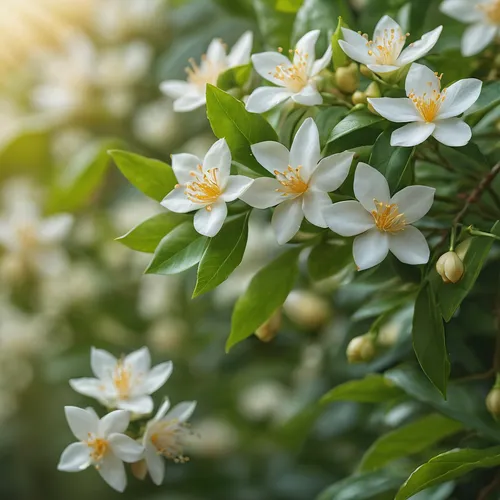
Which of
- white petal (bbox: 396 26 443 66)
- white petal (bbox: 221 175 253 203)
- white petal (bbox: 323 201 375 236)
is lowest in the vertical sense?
white petal (bbox: 323 201 375 236)

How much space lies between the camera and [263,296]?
0.69 meters

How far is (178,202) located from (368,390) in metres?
0.28

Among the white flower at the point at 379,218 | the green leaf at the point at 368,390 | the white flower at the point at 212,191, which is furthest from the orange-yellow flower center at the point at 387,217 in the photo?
the green leaf at the point at 368,390

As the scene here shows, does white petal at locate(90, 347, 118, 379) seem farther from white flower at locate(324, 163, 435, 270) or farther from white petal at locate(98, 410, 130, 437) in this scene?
white flower at locate(324, 163, 435, 270)

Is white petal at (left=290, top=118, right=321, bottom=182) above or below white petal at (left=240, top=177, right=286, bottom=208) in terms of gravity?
above

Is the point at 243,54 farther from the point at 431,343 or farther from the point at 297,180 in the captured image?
the point at 431,343

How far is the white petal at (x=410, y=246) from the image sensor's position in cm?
59

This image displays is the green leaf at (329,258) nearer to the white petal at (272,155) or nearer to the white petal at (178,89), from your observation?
the white petal at (272,155)

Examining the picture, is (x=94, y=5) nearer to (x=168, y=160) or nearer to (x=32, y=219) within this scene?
(x=168, y=160)

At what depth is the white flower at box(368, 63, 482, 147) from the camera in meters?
0.58

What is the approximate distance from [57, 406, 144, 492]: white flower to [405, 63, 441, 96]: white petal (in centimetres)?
36

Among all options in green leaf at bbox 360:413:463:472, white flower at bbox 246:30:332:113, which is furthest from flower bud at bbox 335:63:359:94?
green leaf at bbox 360:413:463:472

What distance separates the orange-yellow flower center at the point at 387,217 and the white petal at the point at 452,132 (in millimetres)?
62

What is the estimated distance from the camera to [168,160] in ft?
4.30
